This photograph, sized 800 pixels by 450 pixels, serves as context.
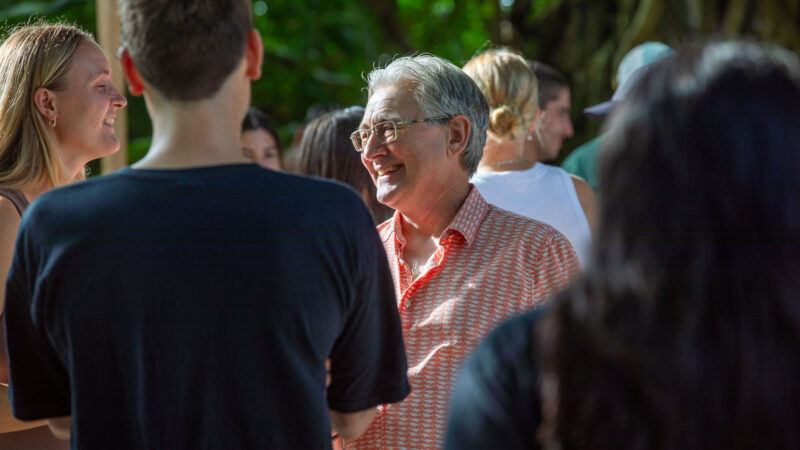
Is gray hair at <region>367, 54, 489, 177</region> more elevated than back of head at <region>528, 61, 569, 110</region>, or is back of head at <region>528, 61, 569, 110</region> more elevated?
gray hair at <region>367, 54, 489, 177</region>

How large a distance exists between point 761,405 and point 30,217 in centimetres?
A: 110

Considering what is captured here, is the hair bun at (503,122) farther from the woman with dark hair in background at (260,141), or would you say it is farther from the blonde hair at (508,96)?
the woman with dark hair in background at (260,141)

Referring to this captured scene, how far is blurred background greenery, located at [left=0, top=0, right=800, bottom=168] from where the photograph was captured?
7.32 metres

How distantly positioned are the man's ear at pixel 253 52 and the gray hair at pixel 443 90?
1.04 meters

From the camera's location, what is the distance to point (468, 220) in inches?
92.7

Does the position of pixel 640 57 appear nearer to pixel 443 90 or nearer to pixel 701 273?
pixel 443 90

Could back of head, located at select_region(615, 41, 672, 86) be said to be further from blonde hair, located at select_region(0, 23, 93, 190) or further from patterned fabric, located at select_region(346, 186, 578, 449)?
blonde hair, located at select_region(0, 23, 93, 190)

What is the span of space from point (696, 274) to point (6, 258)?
5.39 feet

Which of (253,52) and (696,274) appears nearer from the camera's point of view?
(696,274)

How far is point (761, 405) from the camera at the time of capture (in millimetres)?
905

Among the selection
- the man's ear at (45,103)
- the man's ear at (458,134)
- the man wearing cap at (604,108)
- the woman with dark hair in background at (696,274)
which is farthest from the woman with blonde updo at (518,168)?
the woman with dark hair in background at (696,274)

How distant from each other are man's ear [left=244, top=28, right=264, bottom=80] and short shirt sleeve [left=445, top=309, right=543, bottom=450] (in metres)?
0.69

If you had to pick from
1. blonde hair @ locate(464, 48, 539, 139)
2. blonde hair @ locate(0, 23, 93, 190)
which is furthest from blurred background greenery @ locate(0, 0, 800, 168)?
blonde hair @ locate(0, 23, 93, 190)

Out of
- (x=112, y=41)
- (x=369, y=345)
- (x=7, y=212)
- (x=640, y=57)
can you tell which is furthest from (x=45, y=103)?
(x=640, y=57)
